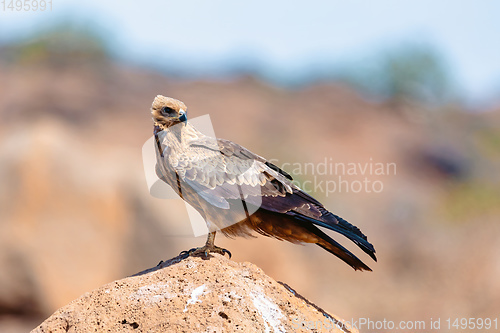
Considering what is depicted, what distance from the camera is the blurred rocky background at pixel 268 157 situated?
14.6 metres

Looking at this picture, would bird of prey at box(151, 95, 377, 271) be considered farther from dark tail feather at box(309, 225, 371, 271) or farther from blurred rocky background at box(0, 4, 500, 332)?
blurred rocky background at box(0, 4, 500, 332)

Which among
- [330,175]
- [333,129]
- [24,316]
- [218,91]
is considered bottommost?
[24,316]

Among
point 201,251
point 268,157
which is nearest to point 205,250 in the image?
point 201,251

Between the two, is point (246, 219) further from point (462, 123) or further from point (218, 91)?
point (462, 123)

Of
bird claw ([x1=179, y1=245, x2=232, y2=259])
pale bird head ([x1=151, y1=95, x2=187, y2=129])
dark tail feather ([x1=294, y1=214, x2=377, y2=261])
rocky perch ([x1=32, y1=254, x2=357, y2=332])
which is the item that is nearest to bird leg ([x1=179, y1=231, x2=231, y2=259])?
bird claw ([x1=179, y1=245, x2=232, y2=259])

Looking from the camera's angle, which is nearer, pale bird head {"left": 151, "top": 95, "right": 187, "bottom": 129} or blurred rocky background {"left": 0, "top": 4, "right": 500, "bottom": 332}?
pale bird head {"left": 151, "top": 95, "right": 187, "bottom": 129}

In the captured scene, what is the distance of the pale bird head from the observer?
6.70m

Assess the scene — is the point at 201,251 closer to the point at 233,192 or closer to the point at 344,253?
the point at 233,192

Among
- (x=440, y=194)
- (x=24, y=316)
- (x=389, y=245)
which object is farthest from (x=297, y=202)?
(x=440, y=194)

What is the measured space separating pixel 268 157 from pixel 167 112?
60.9ft

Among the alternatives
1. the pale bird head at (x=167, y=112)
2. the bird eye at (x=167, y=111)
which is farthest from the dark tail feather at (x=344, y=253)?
the bird eye at (x=167, y=111)

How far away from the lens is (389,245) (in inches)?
867

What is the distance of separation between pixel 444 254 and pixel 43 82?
19315mm

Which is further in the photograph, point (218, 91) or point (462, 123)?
point (462, 123)
